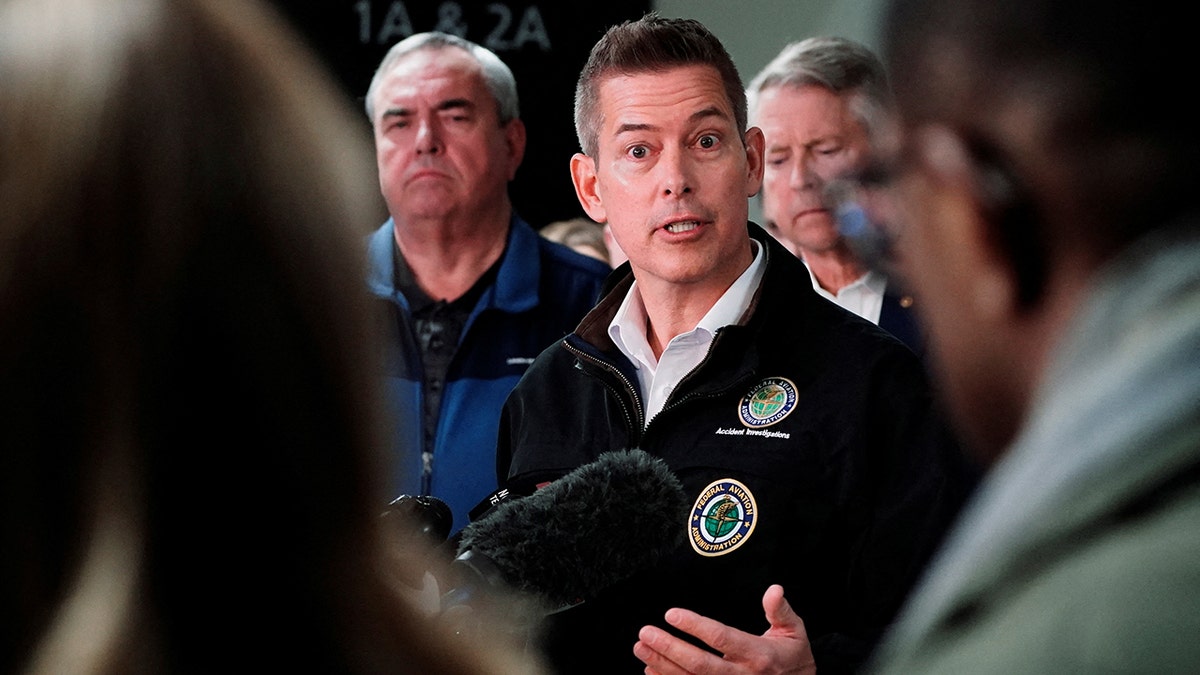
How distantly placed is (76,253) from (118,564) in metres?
0.17

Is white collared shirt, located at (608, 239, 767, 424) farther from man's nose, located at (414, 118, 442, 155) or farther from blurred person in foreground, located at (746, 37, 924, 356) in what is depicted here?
man's nose, located at (414, 118, 442, 155)

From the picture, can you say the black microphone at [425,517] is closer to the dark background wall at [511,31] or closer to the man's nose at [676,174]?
the man's nose at [676,174]

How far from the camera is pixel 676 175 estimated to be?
214cm

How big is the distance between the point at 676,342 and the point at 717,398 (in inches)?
6.1

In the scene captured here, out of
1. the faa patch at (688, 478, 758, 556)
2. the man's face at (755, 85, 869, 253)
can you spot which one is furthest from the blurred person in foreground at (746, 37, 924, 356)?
the faa patch at (688, 478, 758, 556)

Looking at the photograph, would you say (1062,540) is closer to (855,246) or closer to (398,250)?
(855,246)

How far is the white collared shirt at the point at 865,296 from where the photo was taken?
275 cm

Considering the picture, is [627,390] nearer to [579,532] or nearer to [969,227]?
[579,532]

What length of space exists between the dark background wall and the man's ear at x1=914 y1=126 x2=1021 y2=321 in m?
3.67

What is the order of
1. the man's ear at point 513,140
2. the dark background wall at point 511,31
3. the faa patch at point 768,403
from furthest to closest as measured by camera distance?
1. the dark background wall at point 511,31
2. the man's ear at point 513,140
3. the faa patch at point 768,403

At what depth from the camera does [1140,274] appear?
0.68m

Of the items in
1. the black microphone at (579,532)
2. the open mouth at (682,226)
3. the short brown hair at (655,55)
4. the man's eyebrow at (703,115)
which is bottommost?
the black microphone at (579,532)

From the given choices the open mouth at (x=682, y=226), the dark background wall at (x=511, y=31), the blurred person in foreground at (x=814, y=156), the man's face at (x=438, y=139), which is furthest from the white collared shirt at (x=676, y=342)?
the dark background wall at (x=511, y=31)

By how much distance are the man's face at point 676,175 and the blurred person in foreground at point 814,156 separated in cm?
56
